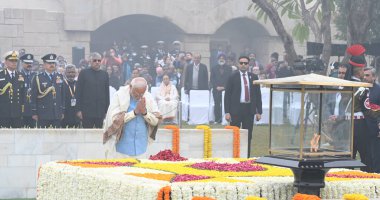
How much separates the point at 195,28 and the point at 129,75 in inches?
254

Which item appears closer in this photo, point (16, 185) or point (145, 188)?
point (145, 188)

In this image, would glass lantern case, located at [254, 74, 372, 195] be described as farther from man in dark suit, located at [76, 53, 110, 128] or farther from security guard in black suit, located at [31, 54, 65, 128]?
security guard in black suit, located at [31, 54, 65, 128]

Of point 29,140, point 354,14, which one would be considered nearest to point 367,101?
point 29,140

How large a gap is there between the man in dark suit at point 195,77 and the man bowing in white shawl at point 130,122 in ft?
54.4

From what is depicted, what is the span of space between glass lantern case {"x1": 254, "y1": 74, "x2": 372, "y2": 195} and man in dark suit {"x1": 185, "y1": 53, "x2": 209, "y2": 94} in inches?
798

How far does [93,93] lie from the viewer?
18.5 meters

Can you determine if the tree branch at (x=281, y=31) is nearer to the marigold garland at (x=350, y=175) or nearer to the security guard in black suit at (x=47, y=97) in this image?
the security guard in black suit at (x=47, y=97)

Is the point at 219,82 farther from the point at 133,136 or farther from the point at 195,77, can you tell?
the point at 133,136

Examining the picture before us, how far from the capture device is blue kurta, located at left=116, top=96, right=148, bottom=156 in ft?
44.3

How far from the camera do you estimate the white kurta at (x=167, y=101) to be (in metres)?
26.3

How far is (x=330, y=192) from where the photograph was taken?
9.83m

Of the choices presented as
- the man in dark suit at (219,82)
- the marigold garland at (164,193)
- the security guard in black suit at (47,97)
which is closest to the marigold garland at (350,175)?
the marigold garland at (164,193)

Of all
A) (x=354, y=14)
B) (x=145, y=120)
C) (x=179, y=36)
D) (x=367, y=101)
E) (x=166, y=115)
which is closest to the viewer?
(x=145, y=120)

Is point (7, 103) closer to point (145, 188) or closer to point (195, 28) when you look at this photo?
point (145, 188)
